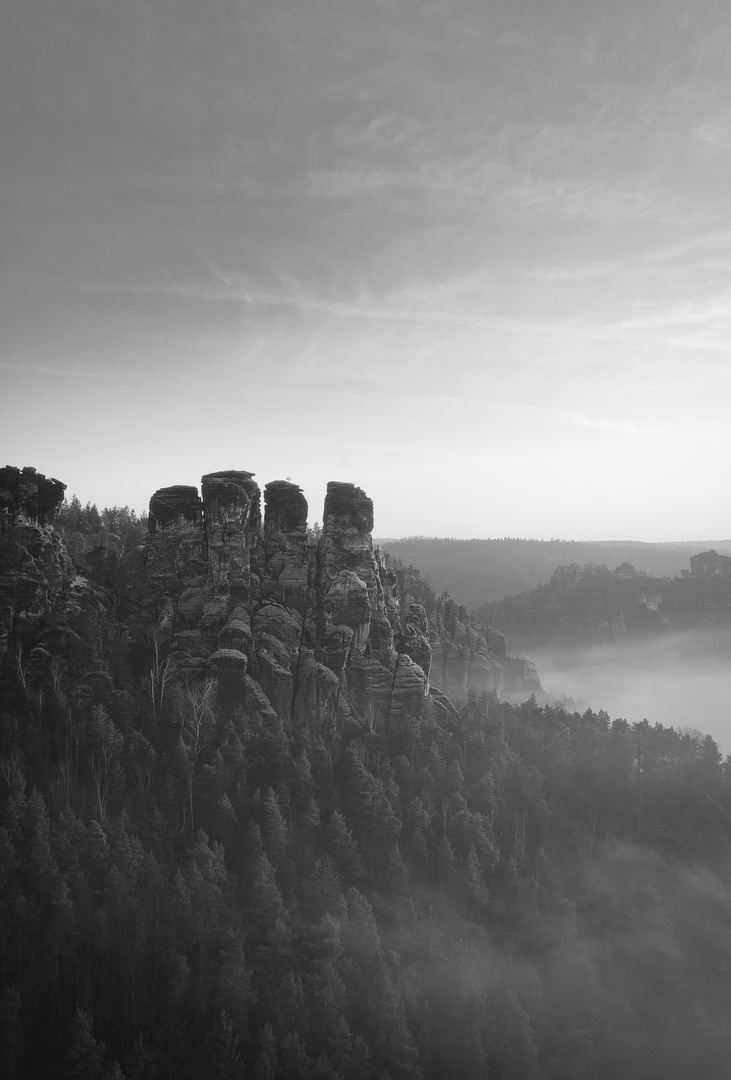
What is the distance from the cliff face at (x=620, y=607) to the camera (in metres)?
133

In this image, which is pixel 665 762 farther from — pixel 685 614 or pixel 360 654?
pixel 685 614

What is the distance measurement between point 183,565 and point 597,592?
110567 millimetres

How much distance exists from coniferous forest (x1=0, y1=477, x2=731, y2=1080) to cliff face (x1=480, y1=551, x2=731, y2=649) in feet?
274

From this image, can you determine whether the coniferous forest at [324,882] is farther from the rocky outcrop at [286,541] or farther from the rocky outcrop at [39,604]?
the rocky outcrop at [286,541]

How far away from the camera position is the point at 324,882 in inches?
1533

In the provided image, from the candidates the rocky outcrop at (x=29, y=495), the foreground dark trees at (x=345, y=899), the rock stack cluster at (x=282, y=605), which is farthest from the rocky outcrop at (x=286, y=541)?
the rocky outcrop at (x=29, y=495)

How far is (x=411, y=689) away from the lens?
53.5 m

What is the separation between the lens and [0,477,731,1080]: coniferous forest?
3394 centimetres

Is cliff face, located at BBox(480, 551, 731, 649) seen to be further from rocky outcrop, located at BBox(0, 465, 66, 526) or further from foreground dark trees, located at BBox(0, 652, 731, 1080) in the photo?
rocky outcrop, located at BBox(0, 465, 66, 526)

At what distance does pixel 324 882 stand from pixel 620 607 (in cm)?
11477

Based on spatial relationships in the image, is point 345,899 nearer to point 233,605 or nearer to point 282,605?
point 282,605

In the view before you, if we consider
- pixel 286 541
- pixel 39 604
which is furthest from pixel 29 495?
pixel 286 541

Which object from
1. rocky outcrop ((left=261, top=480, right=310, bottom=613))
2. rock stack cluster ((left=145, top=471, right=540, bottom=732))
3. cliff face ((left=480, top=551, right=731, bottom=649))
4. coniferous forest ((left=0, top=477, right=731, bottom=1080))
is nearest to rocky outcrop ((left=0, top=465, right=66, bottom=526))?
coniferous forest ((left=0, top=477, right=731, bottom=1080))

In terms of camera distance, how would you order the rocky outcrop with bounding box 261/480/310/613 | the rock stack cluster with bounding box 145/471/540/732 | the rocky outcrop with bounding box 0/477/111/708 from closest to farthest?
the rocky outcrop with bounding box 0/477/111/708 < the rock stack cluster with bounding box 145/471/540/732 < the rocky outcrop with bounding box 261/480/310/613
